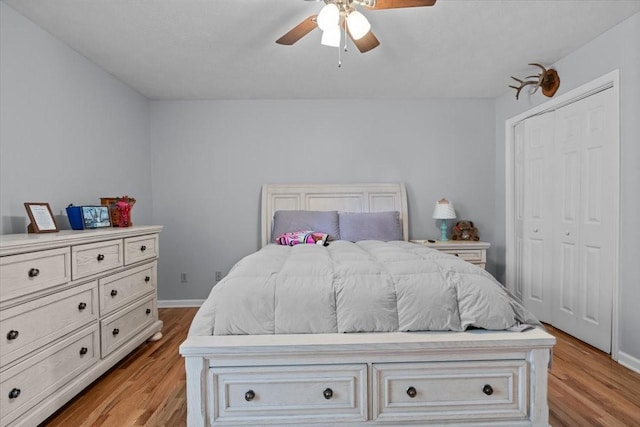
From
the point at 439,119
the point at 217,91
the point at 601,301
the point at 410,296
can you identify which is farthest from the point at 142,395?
the point at 439,119

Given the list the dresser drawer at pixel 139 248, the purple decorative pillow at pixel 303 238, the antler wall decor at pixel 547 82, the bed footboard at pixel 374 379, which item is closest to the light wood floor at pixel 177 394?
the bed footboard at pixel 374 379

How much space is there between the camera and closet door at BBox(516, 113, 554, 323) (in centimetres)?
337

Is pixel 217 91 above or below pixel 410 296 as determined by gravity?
above

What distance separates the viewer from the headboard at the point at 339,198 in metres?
4.12

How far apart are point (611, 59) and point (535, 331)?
2241 millimetres

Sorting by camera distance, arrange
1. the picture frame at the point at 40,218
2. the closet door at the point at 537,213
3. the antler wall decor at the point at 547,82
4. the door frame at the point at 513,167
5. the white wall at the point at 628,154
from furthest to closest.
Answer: the closet door at the point at 537,213 → the antler wall decor at the point at 547,82 → the door frame at the point at 513,167 → the white wall at the point at 628,154 → the picture frame at the point at 40,218

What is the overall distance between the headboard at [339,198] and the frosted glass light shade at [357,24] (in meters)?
2.20

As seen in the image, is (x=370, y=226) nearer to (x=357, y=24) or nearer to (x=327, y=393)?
(x=357, y=24)

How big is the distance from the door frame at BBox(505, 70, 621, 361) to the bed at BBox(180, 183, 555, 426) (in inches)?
54.5

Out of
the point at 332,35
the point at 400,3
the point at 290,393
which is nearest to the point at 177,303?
the point at 290,393

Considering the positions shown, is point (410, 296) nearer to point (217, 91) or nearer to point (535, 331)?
point (535, 331)

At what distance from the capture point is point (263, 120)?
13.8ft

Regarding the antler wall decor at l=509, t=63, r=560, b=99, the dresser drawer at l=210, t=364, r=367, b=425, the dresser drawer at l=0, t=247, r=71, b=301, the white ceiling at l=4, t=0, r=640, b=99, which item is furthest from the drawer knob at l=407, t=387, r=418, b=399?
the antler wall decor at l=509, t=63, r=560, b=99

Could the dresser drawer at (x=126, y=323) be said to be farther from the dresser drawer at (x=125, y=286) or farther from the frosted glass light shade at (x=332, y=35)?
the frosted glass light shade at (x=332, y=35)
